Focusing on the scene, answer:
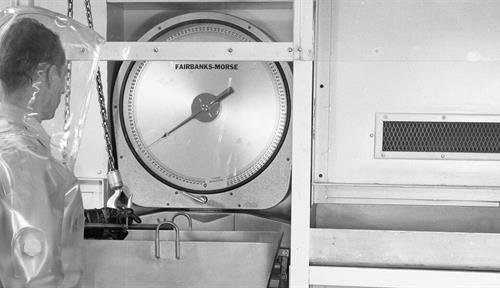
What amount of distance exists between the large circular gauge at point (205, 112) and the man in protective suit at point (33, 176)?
113 cm

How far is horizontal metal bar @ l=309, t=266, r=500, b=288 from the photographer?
2.24 m

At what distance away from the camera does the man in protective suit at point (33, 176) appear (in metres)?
1.75

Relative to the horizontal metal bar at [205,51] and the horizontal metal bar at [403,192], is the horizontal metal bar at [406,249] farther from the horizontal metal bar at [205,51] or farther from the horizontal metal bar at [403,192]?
the horizontal metal bar at [403,192]

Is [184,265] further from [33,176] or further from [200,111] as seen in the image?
[200,111]

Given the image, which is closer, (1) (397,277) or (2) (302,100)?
(2) (302,100)

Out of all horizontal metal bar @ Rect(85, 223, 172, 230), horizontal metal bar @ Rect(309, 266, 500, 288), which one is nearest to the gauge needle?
horizontal metal bar @ Rect(85, 223, 172, 230)

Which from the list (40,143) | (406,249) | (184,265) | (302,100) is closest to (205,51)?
(302,100)

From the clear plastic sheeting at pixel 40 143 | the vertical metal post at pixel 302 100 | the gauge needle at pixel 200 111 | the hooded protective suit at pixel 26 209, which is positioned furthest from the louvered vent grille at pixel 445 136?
the hooded protective suit at pixel 26 209

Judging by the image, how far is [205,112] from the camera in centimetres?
308

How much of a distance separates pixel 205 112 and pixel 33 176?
4.52 feet

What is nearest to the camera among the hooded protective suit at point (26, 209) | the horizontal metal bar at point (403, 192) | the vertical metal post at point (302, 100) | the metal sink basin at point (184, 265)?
the hooded protective suit at point (26, 209)

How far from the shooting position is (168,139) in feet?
10.2

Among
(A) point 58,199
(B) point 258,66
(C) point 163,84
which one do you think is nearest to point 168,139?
(C) point 163,84

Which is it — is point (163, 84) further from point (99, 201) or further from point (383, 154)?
point (383, 154)
